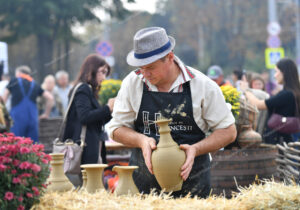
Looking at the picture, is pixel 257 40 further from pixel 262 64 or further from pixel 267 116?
pixel 267 116

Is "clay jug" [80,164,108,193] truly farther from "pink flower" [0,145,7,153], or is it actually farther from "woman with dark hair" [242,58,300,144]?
"woman with dark hair" [242,58,300,144]

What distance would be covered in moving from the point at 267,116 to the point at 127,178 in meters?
4.64

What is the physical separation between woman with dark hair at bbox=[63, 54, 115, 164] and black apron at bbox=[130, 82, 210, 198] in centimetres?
187

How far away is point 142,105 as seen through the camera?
3.39 m

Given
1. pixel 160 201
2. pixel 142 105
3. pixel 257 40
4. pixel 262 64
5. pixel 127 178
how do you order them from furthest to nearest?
1. pixel 262 64
2. pixel 257 40
3. pixel 142 105
4. pixel 127 178
5. pixel 160 201

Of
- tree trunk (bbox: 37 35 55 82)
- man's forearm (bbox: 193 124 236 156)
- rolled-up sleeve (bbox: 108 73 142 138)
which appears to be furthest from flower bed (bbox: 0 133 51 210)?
tree trunk (bbox: 37 35 55 82)

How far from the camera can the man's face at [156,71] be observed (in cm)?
325

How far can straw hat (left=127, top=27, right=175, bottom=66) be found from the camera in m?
3.21

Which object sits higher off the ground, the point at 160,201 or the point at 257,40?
the point at 257,40

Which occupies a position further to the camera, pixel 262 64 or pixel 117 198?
pixel 262 64

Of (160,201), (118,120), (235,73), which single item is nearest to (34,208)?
(160,201)

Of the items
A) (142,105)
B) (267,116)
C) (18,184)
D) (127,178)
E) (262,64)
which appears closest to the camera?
(18,184)

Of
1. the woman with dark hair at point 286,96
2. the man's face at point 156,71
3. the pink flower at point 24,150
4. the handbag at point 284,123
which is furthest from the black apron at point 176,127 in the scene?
the handbag at point 284,123

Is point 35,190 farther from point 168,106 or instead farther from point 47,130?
point 47,130
